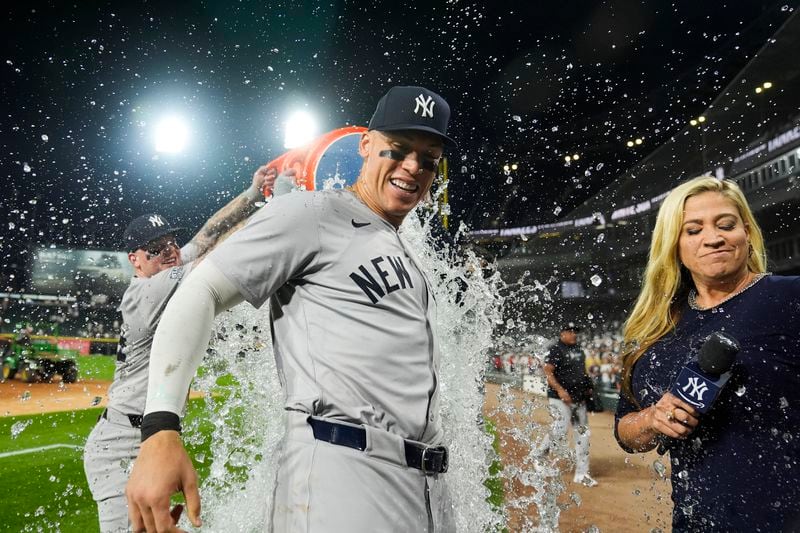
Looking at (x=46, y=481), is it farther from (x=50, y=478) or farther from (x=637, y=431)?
(x=637, y=431)

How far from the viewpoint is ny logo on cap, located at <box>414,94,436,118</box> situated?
1871 millimetres

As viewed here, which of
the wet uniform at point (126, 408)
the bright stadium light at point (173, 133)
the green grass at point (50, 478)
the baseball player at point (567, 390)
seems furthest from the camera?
the bright stadium light at point (173, 133)

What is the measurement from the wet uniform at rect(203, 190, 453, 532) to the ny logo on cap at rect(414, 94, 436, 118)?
0.43m

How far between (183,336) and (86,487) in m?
6.82

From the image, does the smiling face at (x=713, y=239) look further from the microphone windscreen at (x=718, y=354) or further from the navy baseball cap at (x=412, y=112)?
the navy baseball cap at (x=412, y=112)

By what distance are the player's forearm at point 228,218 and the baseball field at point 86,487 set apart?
2.94 m

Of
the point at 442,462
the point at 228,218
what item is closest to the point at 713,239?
the point at 442,462

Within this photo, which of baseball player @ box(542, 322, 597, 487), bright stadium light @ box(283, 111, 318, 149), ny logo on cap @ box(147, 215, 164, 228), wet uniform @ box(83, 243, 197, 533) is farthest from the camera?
bright stadium light @ box(283, 111, 318, 149)

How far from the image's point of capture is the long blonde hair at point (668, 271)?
213 cm

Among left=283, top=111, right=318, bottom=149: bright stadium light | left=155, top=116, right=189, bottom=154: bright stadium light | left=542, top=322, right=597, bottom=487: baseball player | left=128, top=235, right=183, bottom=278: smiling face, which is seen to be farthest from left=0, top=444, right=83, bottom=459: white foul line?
left=155, top=116, right=189, bottom=154: bright stadium light

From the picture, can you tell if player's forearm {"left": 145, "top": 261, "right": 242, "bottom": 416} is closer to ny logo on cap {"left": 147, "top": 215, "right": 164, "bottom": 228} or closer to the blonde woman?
the blonde woman

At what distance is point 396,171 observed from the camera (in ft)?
6.17

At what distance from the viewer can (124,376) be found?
3.43m

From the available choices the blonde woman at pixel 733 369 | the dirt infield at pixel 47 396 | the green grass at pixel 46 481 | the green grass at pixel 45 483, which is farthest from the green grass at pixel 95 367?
the blonde woman at pixel 733 369
